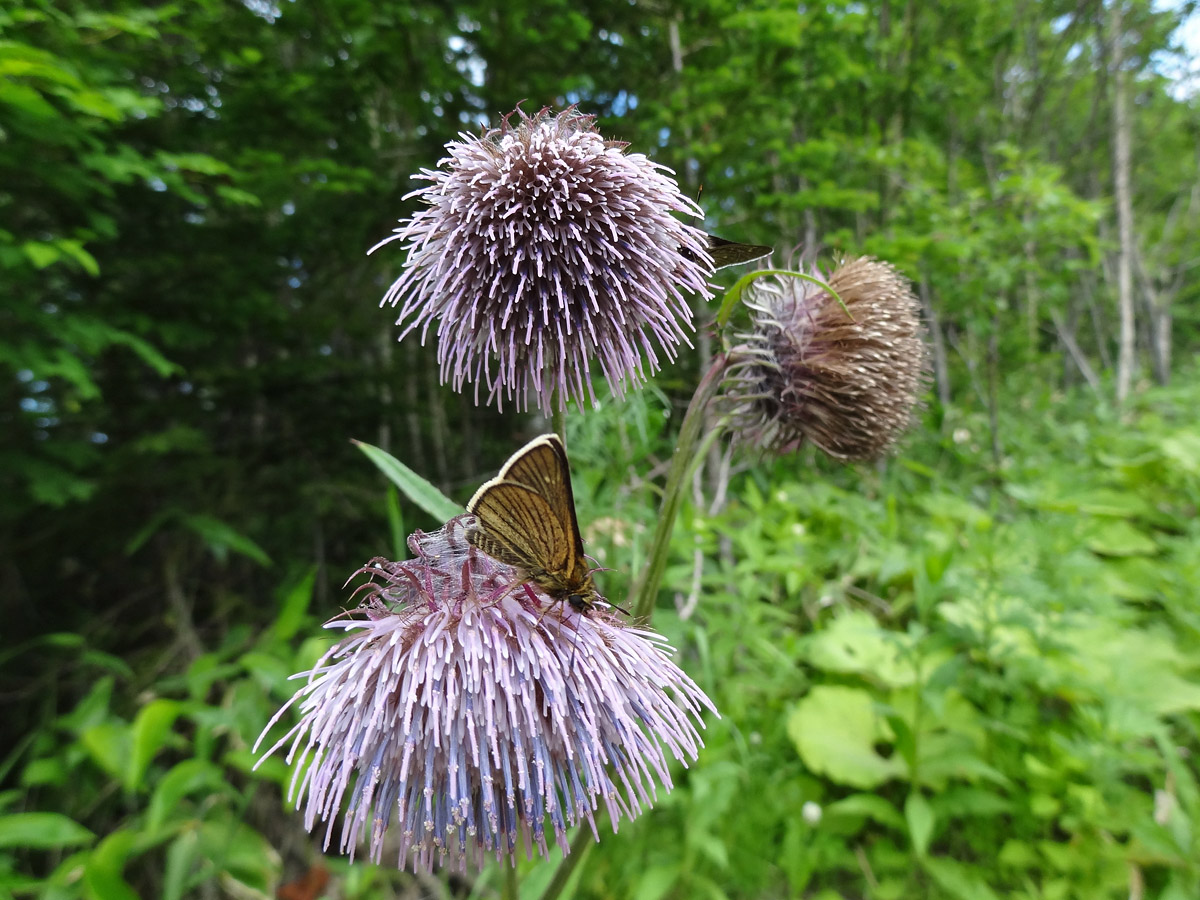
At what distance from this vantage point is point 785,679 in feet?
8.59

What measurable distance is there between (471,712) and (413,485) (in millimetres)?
421

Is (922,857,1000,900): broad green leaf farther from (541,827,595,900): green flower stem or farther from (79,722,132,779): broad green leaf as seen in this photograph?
(79,722,132,779): broad green leaf

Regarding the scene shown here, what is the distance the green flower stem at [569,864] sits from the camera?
1.17 meters

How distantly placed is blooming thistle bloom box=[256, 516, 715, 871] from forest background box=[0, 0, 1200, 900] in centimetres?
35

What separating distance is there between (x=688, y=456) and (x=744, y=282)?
0.47 metres

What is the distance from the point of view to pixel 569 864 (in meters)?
1.21

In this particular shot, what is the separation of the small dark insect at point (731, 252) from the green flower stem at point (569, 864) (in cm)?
118

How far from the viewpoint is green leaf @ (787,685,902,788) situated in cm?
233

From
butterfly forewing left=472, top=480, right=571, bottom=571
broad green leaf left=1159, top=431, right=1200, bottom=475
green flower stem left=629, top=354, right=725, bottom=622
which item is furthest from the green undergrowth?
broad green leaf left=1159, top=431, right=1200, bottom=475

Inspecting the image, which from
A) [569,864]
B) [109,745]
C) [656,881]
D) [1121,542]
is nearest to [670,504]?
[569,864]

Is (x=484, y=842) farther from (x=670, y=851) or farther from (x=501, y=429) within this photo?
(x=501, y=429)

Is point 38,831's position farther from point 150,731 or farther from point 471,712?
point 471,712

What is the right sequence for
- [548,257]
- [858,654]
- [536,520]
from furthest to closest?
1. [858,654]
2. [548,257]
3. [536,520]

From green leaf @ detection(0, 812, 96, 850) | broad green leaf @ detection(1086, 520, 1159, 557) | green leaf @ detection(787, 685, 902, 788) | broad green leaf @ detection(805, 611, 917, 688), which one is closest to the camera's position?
green leaf @ detection(0, 812, 96, 850)
